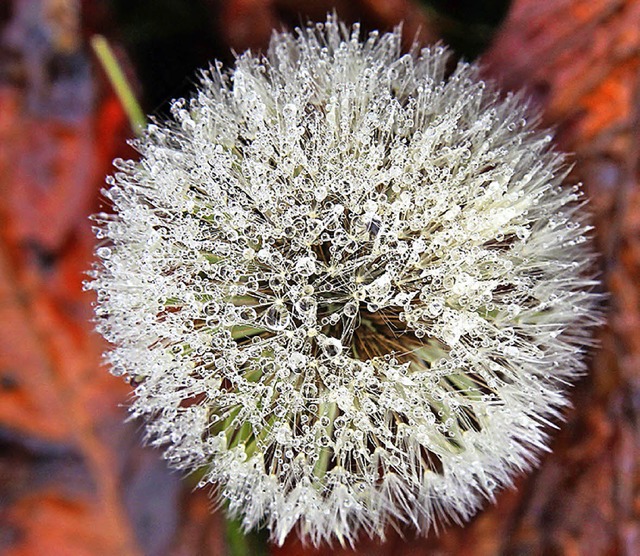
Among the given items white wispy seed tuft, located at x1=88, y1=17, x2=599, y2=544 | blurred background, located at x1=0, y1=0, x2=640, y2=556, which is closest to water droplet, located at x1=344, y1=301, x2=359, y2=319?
white wispy seed tuft, located at x1=88, y1=17, x2=599, y2=544

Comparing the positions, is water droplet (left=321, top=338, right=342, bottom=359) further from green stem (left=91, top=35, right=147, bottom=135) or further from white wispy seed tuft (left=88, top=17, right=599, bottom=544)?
green stem (left=91, top=35, right=147, bottom=135)

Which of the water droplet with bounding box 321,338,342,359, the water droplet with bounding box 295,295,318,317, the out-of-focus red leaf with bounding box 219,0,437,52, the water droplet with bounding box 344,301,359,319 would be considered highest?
the out-of-focus red leaf with bounding box 219,0,437,52

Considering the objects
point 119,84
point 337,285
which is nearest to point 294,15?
point 119,84

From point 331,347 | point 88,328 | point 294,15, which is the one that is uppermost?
point 294,15

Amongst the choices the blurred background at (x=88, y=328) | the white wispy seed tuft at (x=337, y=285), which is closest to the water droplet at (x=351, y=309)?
the white wispy seed tuft at (x=337, y=285)

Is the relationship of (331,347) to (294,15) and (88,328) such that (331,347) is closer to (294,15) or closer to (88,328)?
(88,328)

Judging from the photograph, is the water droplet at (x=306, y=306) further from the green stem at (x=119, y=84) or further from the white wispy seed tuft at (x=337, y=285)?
the green stem at (x=119, y=84)

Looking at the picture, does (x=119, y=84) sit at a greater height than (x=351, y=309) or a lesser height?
greater
